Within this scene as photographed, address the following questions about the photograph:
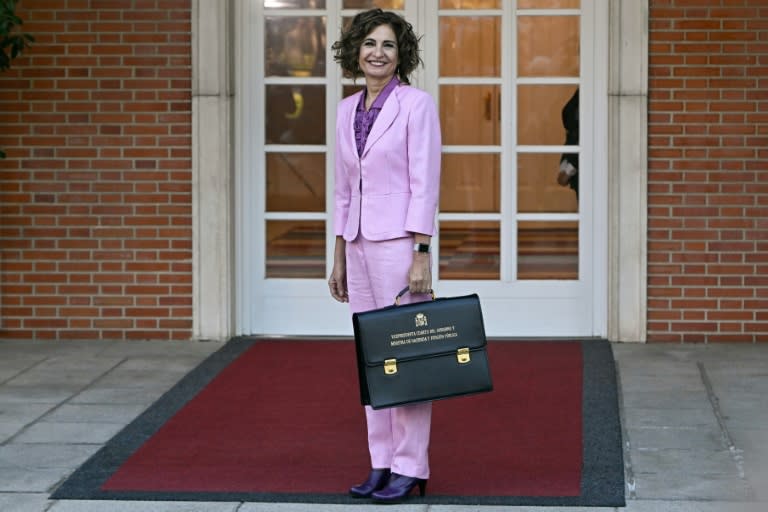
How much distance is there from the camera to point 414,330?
501 cm

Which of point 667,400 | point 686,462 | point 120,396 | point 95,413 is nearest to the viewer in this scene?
point 686,462

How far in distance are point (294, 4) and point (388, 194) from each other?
4.09 m

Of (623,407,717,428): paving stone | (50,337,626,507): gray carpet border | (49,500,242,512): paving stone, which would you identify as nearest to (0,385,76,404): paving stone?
(50,337,626,507): gray carpet border

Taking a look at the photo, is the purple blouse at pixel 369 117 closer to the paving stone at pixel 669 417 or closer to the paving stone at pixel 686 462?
the paving stone at pixel 686 462

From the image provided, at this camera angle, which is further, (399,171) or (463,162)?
(463,162)

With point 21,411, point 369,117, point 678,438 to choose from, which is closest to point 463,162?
point 678,438

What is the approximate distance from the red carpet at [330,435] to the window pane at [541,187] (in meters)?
0.97

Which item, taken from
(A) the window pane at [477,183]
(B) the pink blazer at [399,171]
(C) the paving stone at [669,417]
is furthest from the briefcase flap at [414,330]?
(A) the window pane at [477,183]

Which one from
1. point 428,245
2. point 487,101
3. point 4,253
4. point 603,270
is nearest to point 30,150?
point 4,253

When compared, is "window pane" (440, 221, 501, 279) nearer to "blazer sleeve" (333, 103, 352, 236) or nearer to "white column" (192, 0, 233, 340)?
"white column" (192, 0, 233, 340)

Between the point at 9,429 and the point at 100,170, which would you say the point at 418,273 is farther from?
the point at 100,170

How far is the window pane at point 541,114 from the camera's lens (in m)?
8.91

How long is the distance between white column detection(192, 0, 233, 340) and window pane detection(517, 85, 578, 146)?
1758 mm

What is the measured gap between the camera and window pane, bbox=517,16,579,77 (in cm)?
888
